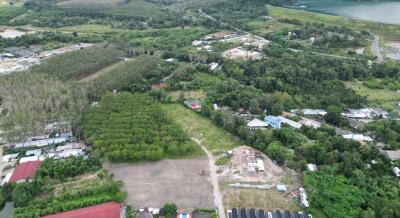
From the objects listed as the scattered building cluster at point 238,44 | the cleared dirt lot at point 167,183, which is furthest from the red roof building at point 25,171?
the scattered building cluster at point 238,44

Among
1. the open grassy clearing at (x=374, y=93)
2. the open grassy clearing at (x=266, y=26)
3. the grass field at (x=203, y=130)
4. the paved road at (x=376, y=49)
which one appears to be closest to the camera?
the grass field at (x=203, y=130)

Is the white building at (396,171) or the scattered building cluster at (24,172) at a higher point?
the scattered building cluster at (24,172)

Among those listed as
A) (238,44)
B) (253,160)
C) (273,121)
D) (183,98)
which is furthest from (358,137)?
(238,44)

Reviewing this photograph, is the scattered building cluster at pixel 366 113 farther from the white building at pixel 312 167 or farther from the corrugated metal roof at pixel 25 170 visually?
the corrugated metal roof at pixel 25 170

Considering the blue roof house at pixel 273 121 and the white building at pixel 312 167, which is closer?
the white building at pixel 312 167

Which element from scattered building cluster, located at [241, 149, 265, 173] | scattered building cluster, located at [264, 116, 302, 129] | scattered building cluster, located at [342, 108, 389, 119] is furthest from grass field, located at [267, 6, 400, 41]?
scattered building cluster, located at [241, 149, 265, 173]

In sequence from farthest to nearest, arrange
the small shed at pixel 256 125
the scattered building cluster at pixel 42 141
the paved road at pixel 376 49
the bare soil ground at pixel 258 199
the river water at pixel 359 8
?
the river water at pixel 359 8 → the paved road at pixel 376 49 → the small shed at pixel 256 125 → the scattered building cluster at pixel 42 141 → the bare soil ground at pixel 258 199

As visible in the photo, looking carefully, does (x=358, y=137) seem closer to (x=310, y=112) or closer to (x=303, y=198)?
(x=310, y=112)
